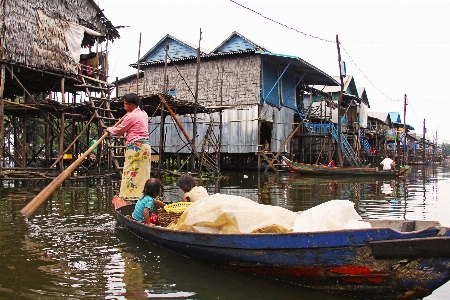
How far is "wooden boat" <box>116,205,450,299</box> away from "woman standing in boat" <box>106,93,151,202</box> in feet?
8.29

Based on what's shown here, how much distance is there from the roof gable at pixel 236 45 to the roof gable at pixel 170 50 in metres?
1.80

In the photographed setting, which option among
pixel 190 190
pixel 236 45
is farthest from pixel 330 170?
pixel 190 190

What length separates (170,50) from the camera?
23000 millimetres

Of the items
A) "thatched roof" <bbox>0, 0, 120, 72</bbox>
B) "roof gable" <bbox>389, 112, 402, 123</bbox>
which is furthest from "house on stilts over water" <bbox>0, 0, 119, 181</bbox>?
"roof gable" <bbox>389, 112, 402, 123</bbox>

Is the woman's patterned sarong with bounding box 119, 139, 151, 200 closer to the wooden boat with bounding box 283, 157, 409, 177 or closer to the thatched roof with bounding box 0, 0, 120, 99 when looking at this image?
the thatched roof with bounding box 0, 0, 120, 99

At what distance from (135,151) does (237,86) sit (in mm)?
15096

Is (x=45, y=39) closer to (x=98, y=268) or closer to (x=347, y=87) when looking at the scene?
(x=98, y=268)

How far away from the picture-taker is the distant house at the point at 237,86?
20.1m

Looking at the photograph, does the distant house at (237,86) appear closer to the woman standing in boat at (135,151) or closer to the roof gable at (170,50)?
the roof gable at (170,50)

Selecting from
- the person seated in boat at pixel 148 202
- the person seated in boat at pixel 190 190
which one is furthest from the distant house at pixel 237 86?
the person seated in boat at pixel 148 202

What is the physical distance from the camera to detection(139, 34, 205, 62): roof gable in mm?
22309

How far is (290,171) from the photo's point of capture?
68.1 feet

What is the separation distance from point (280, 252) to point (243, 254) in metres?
0.40

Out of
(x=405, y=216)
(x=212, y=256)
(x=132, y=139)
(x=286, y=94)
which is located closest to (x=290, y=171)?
(x=286, y=94)
